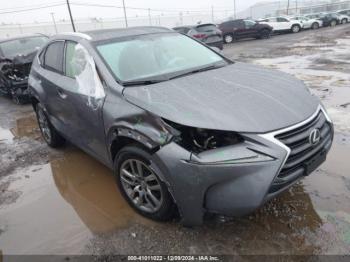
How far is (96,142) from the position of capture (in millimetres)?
3635

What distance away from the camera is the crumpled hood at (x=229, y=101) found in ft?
8.54

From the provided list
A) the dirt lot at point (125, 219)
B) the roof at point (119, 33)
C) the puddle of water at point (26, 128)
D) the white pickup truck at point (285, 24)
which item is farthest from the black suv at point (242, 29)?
the roof at point (119, 33)

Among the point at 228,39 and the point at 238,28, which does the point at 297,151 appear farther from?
the point at 228,39

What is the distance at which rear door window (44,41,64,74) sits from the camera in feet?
14.4

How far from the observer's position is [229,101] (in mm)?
2844

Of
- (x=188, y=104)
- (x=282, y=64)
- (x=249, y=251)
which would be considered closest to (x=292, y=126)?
(x=188, y=104)

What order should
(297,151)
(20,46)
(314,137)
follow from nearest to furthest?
(297,151)
(314,137)
(20,46)

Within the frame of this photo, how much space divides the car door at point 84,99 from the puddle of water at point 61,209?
0.46 metres

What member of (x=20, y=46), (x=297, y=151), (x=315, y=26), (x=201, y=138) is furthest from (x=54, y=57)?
(x=315, y=26)

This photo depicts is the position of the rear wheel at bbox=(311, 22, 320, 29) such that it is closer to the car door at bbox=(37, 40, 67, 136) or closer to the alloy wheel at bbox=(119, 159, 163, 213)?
the car door at bbox=(37, 40, 67, 136)

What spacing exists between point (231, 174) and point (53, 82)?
2931mm

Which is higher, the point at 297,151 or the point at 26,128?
the point at 297,151

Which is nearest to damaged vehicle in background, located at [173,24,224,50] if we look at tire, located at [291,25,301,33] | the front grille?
tire, located at [291,25,301,33]

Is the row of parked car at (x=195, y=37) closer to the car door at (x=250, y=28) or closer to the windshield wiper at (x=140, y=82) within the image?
the car door at (x=250, y=28)
